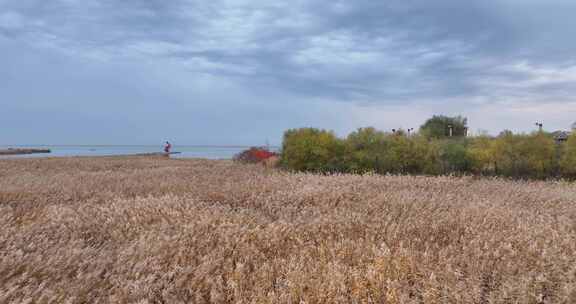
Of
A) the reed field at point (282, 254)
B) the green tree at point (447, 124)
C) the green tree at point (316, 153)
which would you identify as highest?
the green tree at point (447, 124)

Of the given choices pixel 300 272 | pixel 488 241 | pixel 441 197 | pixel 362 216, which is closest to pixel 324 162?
pixel 441 197

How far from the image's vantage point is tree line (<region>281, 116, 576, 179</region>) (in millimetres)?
17969

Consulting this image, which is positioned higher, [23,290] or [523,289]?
[23,290]

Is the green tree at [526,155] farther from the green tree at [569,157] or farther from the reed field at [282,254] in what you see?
the reed field at [282,254]

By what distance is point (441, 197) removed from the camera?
744 centimetres

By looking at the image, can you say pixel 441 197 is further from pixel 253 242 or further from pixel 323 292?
pixel 323 292

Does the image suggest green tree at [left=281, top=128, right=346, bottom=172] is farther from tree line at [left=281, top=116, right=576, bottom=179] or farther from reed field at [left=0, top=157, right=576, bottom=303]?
reed field at [left=0, top=157, right=576, bottom=303]

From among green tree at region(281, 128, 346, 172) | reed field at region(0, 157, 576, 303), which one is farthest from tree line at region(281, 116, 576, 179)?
reed field at region(0, 157, 576, 303)

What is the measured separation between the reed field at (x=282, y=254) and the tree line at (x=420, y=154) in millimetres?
11313

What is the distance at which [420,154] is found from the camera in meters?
18.1

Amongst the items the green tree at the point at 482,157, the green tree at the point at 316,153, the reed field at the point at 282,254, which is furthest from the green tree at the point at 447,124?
the reed field at the point at 282,254

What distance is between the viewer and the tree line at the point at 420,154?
1797 centimetres

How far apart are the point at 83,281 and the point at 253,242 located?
70.4 inches

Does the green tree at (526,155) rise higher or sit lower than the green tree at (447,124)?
lower
